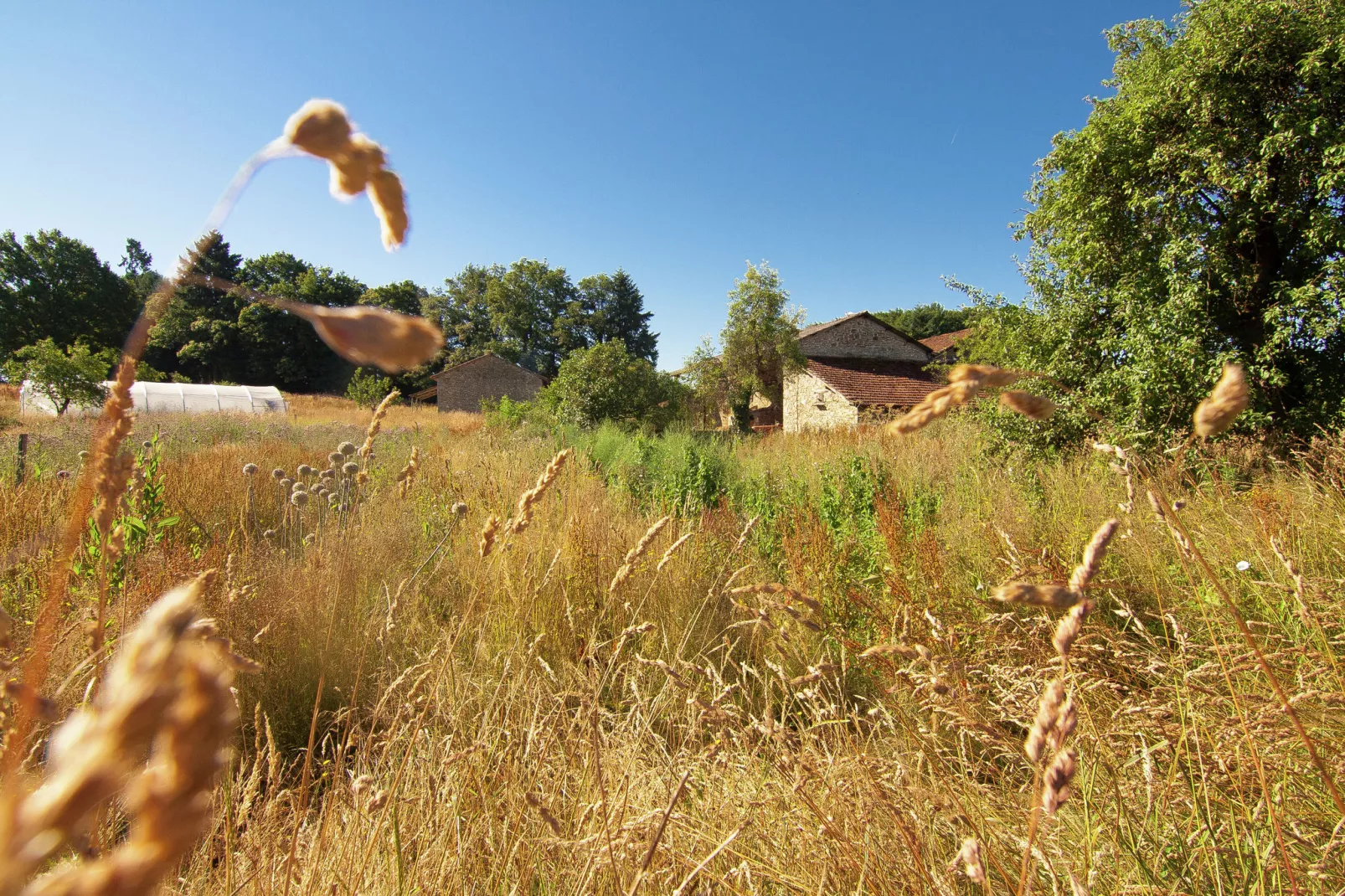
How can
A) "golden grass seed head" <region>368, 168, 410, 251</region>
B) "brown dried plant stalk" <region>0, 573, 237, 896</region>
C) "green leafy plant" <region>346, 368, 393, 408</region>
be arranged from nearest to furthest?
"brown dried plant stalk" <region>0, 573, 237, 896</region> < "golden grass seed head" <region>368, 168, 410, 251</region> < "green leafy plant" <region>346, 368, 393, 408</region>

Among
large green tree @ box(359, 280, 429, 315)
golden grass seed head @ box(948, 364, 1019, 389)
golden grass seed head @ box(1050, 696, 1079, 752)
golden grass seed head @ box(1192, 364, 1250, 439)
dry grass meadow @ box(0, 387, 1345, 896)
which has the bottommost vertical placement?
dry grass meadow @ box(0, 387, 1345, 896)

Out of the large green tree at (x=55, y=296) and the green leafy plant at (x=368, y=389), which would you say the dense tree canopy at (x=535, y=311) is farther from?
the large green tree at (x=55, y=296)

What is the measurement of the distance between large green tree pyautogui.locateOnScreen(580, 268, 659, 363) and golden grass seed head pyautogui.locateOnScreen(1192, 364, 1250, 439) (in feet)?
164

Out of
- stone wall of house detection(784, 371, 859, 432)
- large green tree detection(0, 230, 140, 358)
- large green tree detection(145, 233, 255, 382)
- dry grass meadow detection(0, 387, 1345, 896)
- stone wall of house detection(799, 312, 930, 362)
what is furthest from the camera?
large green tree detection(145, 233, 255, 382)

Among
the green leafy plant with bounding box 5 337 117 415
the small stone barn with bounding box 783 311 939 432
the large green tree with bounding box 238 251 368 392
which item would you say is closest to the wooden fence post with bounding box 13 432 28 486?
the green leafy plant with bounding box 5 337 117 415

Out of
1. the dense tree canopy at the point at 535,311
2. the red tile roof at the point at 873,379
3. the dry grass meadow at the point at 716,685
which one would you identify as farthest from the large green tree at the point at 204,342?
the dry grass meadow at the point at 716,685

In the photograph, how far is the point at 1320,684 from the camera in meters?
1.90

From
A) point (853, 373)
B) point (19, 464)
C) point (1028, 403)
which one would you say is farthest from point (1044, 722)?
point (853, 373)

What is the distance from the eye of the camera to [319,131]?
1.48 ft

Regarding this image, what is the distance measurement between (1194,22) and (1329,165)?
2.35m

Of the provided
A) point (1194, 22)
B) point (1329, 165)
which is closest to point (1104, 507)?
point (1329, 165)

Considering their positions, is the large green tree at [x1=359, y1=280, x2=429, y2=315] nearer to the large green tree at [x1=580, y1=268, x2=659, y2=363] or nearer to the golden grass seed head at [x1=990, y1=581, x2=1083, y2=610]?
the large green tree at [x1=580, y1=268, x2=659, y2=363]

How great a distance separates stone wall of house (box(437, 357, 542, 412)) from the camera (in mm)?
34781

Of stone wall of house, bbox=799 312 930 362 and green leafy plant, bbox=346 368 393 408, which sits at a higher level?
stone wall of house, bbox=799 312 930 362
